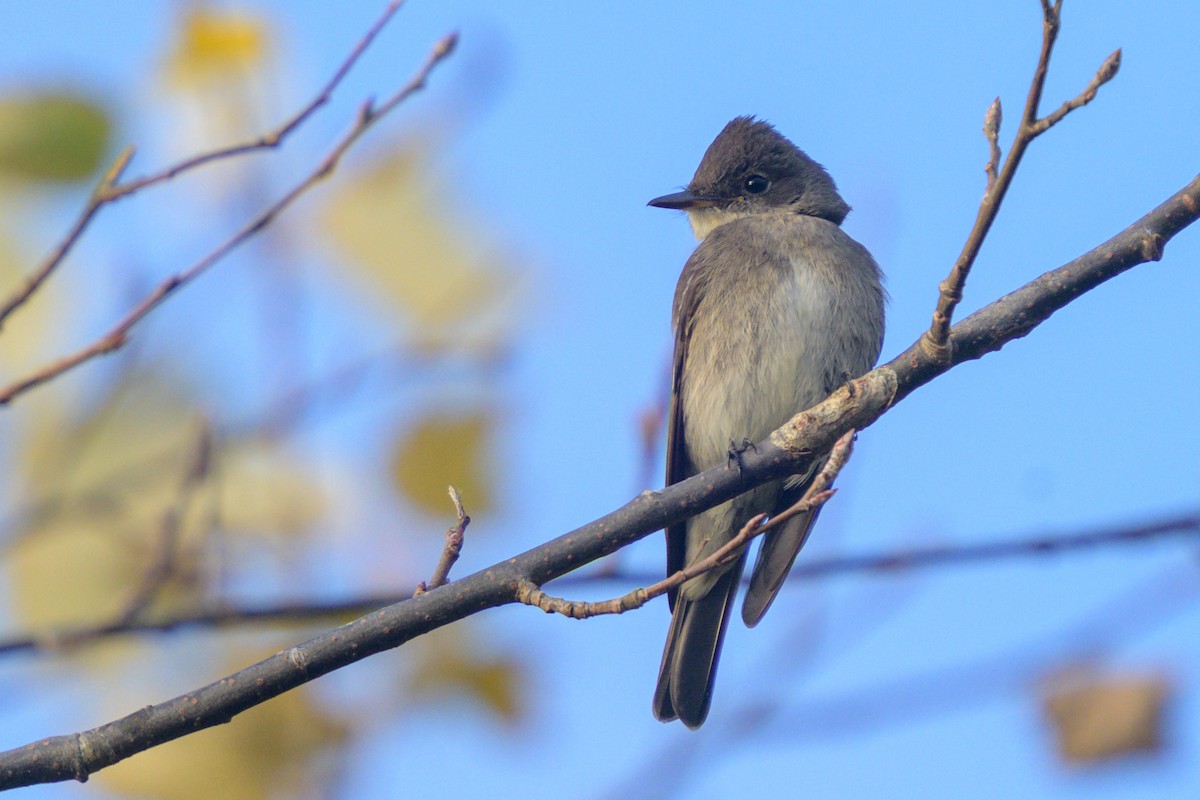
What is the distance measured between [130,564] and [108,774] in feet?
1.81

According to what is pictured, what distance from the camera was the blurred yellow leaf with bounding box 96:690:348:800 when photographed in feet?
9.74

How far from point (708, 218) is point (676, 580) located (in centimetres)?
349

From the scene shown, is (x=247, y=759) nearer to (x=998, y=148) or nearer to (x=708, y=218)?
(x=998, y=148)

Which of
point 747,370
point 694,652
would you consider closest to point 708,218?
point 747,370

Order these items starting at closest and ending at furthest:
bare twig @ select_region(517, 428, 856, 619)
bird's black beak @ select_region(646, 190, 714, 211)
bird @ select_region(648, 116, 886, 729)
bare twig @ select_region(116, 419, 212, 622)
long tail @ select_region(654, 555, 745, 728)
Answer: bare twig @ select_region(517, 428, 856, 619) < bare twig @ select_region(116, 419, 212, 622) < long tail @ select_region(654, 555, 745, 728) < bird @ select_region(648, 116, 886, 729) < bird's black beak @ select_region(646, 190, 714, 211)

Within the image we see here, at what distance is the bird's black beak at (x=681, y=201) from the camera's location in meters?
5.70

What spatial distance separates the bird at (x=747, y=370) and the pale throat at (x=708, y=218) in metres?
0.29

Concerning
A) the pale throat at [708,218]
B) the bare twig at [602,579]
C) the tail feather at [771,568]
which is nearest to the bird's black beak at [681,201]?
the pale throat at [708,218]

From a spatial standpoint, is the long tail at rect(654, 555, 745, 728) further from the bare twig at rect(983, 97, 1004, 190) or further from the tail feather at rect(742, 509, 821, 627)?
the bare twig at rect(983, 97, 1004, 190)

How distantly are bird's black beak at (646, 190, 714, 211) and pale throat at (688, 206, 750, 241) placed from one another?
36 millimetres

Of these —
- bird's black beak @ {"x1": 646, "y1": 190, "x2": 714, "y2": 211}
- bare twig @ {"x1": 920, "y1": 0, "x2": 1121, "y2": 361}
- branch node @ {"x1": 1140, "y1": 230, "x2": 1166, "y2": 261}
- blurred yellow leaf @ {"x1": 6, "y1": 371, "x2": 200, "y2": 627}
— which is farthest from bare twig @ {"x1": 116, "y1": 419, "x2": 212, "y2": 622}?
bird's black beak @ {"x1": 646, "y1": 190, "x2": 714, "y2": 211}

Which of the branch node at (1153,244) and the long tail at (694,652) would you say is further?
the long tail at (694,652)

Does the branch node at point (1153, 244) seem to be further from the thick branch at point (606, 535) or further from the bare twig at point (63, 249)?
the bare twig at point (63, 249)

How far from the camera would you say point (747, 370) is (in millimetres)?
4727
